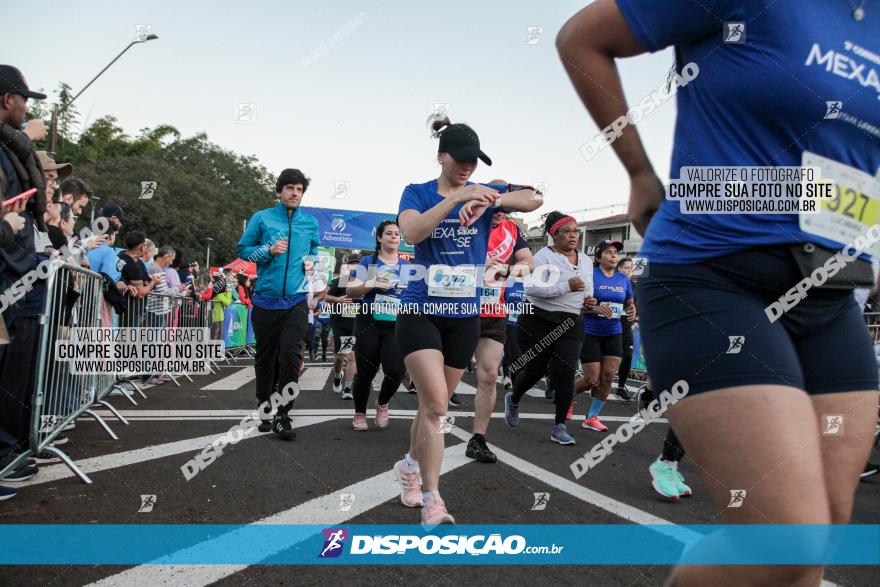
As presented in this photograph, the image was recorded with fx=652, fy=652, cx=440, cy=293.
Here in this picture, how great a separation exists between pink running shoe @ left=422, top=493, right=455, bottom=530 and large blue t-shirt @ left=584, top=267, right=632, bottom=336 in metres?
4.15

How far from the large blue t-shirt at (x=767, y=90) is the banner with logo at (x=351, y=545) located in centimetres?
160

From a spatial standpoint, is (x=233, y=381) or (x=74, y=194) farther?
(x=233, y=381)

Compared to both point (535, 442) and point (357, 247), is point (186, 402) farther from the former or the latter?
point (357, 247)

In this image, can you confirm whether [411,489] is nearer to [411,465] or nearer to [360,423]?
[411,465]

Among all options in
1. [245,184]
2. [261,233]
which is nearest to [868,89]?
[261,233]

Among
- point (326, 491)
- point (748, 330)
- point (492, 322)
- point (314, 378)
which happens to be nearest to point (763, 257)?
point (748, 330)

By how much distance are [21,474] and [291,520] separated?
203 cm

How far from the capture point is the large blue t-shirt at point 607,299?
283 inches

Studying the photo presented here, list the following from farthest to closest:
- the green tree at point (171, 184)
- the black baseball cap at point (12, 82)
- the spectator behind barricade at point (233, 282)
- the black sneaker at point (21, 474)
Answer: the green tree at point (171, 184) < the spectator behind barricade at point (233, 282) < the black baseball cap at point (12, 82) < the black sneaker at point (21, 474)

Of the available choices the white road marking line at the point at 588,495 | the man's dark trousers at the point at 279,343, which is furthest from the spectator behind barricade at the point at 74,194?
the white road marking line at the point at 588,495

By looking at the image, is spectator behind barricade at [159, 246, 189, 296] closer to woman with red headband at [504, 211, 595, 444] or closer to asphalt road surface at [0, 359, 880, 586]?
asphalt road surface at [0, 359, 880, 586]

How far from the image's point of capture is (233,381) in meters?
10.9

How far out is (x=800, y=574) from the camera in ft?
4.20

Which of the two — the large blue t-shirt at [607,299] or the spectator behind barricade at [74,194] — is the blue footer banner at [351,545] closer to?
the large blue t-shirt at [607,299]
